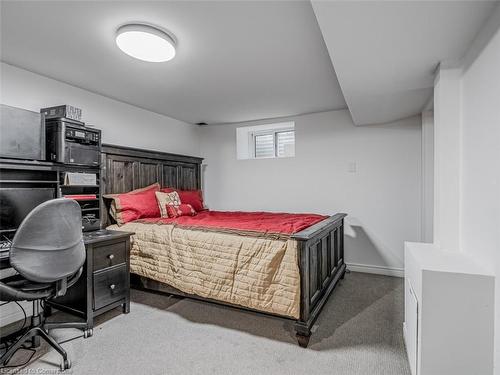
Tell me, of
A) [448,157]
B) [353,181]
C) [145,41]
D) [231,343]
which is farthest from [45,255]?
[353,181]

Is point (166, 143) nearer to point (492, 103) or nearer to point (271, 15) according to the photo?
point (271, 15)

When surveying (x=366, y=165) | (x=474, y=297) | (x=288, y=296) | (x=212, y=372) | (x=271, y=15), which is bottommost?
(x=212, y=372)

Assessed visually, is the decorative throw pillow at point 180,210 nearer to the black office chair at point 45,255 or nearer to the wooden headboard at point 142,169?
the wooden headboard at point 142,169

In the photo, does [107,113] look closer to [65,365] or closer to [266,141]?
[266,141]

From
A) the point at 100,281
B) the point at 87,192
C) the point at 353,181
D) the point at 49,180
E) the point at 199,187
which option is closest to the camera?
the point at 100,281

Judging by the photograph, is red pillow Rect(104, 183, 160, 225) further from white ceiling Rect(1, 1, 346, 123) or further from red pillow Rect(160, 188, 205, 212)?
white ceiling Rect(1, 1, 346, 123)

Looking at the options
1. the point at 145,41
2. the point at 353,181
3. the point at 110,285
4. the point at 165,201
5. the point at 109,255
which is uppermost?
the point at 145,41

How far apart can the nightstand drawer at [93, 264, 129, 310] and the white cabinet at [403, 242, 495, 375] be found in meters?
2.21

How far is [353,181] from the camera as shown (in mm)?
3713

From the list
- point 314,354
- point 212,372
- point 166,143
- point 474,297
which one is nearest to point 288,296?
point 314,354

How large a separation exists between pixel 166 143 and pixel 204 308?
2.44 meters

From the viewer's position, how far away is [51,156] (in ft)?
7.86

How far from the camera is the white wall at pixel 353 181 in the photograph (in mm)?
3445

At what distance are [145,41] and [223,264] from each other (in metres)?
1.72
